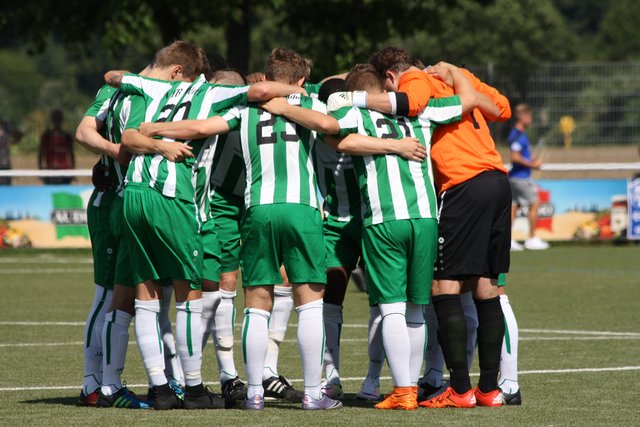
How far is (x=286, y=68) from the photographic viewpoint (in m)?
7.27

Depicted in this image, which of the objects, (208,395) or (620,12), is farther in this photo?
(620,12)

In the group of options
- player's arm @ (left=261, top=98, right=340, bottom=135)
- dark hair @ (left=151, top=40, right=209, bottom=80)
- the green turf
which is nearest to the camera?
the green turf

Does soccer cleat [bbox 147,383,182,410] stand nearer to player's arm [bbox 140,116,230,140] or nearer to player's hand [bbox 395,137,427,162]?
player's arm [bbox 140,116,230,140]

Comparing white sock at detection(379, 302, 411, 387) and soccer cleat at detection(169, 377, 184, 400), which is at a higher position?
white sock at detection(379, 302, 411, 387)

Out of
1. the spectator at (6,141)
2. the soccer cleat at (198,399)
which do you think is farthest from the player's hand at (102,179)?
the spectator at (6,141)

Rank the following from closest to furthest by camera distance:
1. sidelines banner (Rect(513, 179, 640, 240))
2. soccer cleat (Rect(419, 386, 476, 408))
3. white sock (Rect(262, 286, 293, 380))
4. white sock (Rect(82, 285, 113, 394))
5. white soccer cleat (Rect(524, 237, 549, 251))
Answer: soccer cleat (Rect(419, 386, 476, 408)) < white sock (Rect(82, 285, 113, 394)) < white sock (Rect(262, 286, 293, 380)) < white soccer cleat (Rect(524, 237, 549, 251)) < sidelines banner (Rect(513, 179, 640, 240))

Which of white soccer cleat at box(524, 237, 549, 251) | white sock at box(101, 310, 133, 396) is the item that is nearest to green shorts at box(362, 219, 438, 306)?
white sock at box(101, 310, 133, 396)

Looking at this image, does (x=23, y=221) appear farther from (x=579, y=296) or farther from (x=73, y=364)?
(x=73, y=364)

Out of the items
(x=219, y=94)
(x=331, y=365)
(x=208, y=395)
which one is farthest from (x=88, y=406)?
(x=219, y=94)

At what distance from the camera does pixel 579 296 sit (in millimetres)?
13805

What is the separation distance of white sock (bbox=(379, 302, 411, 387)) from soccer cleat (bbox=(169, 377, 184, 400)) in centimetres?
132

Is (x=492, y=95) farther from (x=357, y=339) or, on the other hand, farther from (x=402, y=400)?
(x=357, y=339)

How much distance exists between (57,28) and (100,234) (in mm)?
16256

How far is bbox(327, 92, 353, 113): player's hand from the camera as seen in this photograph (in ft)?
23.4
